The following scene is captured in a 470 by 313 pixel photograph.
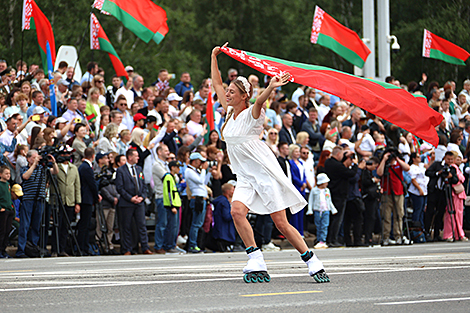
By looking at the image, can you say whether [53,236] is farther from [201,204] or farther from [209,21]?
[209,21]

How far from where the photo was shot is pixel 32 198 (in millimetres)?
15289

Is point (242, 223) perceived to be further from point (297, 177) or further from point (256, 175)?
point (297, 177)

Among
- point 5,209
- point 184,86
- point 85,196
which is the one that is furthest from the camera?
point 184,86

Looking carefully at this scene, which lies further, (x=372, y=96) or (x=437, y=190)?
(x=437, y=190)

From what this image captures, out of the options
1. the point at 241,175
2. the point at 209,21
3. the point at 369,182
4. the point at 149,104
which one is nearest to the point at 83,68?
the point at 209,21

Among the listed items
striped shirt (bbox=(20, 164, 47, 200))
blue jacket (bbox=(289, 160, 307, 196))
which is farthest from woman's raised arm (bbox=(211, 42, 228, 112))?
blue jacket (bbox=(289, 160, 307, 196))

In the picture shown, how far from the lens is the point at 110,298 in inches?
284

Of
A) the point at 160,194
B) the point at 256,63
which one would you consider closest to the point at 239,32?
the point at 160,194

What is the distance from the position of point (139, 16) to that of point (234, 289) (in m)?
13.8

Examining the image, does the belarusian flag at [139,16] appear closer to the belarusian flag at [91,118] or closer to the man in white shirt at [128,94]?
the man in white shirt at [128,94]

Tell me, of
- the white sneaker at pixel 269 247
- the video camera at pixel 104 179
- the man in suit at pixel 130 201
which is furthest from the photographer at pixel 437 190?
the video camera at pixel 104 179

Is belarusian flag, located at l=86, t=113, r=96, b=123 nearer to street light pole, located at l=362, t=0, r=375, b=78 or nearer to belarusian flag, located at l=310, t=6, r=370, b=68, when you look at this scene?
belarusian flag, located at l=310, t=6, r=370, b=68

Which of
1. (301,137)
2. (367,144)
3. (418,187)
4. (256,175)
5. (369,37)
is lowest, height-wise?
(418,187)

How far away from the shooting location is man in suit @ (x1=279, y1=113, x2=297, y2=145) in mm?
20266
